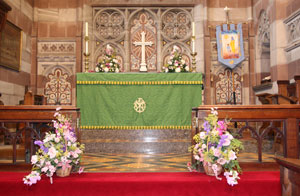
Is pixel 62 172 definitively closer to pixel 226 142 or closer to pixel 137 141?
pixel 226 142

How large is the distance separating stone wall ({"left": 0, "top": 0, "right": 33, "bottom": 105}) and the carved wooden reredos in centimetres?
211

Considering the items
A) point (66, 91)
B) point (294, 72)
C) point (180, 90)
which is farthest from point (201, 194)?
point (66, 91)

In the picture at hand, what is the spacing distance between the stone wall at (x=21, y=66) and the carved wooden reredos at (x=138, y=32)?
6.92ft

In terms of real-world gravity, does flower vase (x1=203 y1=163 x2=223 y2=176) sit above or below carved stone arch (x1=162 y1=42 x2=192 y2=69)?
below

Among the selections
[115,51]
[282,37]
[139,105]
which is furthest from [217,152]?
[115,51]

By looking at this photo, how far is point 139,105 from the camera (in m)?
6.06

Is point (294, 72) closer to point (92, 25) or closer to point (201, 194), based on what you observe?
point (201, 194)

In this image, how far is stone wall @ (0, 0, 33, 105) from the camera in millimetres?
7715

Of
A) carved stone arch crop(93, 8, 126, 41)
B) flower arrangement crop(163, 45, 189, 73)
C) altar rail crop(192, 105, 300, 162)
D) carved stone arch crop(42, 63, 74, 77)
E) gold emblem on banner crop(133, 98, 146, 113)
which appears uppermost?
carved stone arch crop(93, 8, 126, 41)

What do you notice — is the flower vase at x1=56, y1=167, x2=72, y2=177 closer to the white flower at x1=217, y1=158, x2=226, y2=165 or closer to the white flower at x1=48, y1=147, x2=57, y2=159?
the white flower at x1=48, y1=147, x2=57, y2=159

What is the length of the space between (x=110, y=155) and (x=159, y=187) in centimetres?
252

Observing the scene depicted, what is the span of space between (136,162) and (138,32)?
6.36 metres

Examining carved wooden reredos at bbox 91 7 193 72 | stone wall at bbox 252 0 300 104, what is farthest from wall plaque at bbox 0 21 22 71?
stone wall at bbox 252 0 300 104

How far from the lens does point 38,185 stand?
120 inches
